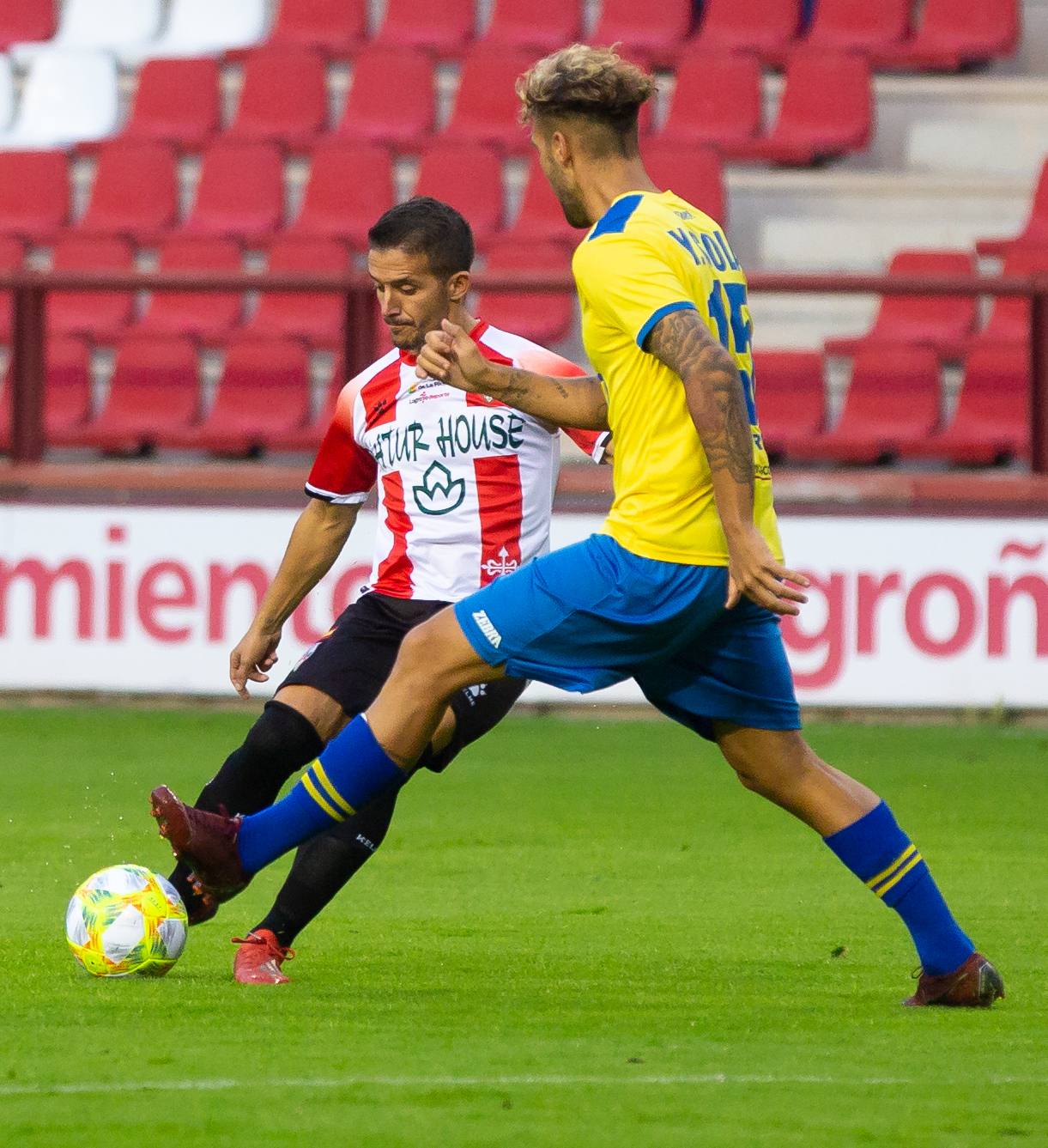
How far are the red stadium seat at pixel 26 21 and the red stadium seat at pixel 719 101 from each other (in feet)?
17.3

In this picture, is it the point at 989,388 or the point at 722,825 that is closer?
the point at 722,825

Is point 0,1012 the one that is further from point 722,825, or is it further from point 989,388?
point 989,388

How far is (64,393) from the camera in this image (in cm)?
1189

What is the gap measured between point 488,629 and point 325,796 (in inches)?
20.2

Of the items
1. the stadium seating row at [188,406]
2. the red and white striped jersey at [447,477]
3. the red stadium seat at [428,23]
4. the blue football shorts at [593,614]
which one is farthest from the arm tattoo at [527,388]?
the red stadium seat at [428,23]

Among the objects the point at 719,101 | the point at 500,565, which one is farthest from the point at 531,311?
the point at 500,565

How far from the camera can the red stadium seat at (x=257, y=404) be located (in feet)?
38.1

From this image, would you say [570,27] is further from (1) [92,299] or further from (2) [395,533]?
(2) [395,533]

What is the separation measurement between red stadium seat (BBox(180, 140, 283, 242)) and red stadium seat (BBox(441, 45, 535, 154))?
121 centimetres

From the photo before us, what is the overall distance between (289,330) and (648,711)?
2.69 meters

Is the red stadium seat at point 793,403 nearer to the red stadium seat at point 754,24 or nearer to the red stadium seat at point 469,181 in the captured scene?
the red stadium seat at point 469,181

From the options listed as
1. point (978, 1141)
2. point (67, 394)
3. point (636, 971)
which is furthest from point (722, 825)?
point (67, 394)

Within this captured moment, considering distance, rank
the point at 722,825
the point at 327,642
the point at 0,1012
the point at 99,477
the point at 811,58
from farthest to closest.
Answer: the point at 811,58 < the point at 99,477 < the point at 722,825 < the point at 327,642 < the point at 0,1012

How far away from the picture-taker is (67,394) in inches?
468
